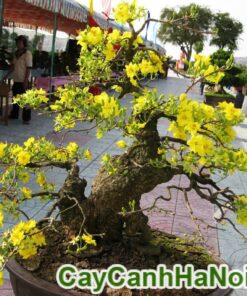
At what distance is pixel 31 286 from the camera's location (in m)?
2.23

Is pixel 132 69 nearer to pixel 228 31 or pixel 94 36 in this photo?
pixel 94 36

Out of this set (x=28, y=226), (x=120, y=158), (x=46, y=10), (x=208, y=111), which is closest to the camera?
(x=208, y=111)

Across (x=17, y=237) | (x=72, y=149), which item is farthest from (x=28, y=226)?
(x=72, y=149)

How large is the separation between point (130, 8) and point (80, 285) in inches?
52.2

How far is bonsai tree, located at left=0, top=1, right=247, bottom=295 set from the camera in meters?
1.98

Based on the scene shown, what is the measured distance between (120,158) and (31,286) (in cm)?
75

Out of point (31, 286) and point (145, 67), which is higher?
point (145, 67)

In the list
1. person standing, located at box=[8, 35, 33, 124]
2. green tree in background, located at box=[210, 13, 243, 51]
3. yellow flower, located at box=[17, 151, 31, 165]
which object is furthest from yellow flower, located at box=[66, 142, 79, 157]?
green tree in background, located at box=[210, 13, 243, 51]

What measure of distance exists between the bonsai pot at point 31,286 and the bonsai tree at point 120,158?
6 cm

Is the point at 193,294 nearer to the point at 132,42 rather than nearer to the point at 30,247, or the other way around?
the point at 30,247

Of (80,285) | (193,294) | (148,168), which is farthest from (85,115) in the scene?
(193,294)

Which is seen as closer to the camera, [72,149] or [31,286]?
[31,286]

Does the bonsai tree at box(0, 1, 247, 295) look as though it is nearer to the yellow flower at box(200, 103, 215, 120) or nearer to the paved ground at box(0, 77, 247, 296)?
the yellow flower at box(200, 103, 215, 120)

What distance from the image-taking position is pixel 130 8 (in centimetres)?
210
